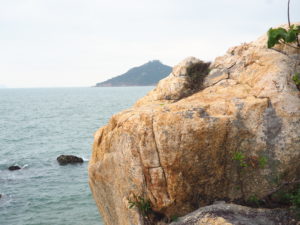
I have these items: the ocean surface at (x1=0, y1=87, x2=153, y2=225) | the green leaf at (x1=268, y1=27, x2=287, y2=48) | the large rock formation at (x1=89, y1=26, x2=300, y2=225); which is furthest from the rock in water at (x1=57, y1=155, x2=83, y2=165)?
the green leaf at (x1=268, y1=27, x2=287, y2=48)

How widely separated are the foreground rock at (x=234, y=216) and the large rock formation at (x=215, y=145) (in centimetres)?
47

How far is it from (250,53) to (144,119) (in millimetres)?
4460

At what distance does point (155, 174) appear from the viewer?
9.29 metres

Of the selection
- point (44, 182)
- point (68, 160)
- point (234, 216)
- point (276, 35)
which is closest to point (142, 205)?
point (234, 216)

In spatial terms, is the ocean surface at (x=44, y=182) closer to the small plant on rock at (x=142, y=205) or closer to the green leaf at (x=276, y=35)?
the small plant on rock at (x=142, y=205)

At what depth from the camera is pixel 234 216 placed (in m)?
8.38

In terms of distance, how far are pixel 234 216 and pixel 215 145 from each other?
189cm

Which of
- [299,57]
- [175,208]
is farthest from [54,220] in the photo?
[299,57]

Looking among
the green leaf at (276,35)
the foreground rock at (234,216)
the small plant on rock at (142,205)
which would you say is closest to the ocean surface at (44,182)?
the small plant on rock at (142,205)

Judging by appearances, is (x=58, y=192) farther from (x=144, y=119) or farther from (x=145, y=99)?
(x=144, y=119)

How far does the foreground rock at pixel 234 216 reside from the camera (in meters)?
8.17

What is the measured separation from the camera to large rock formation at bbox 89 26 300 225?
899 centimetres

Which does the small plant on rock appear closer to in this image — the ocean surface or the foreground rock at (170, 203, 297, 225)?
the foreground rock at (170, 203, 297, 225)

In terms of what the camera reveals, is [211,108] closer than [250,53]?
Yes
